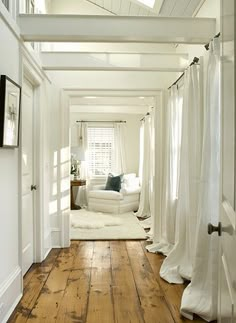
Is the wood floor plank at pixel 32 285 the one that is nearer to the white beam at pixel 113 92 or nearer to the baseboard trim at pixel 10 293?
the baseboard trim at pixel 10 293

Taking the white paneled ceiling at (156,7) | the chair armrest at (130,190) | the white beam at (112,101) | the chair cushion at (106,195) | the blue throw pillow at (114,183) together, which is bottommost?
the chair cushion at (106,195)

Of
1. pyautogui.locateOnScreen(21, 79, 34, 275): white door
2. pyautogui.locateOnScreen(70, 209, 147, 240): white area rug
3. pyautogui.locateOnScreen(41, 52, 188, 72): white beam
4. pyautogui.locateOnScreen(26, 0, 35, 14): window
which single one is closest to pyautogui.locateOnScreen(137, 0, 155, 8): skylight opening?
pyautogui.locateOnScreen(41, 52, 188, 72): white beam

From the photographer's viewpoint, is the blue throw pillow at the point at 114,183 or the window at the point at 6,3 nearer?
the window at the point at 6,3

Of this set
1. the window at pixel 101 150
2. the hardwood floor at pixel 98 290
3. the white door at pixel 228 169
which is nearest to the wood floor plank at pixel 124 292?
the hardwood floor at pixel 98 290

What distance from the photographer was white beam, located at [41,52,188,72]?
3.64 meters

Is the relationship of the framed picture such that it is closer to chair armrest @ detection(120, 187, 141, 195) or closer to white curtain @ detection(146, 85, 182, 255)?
white curtain @ detection(146, 85, 182, 255)

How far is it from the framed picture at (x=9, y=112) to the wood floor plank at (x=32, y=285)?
51.8 inches

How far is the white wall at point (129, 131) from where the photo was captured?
27.6 ft

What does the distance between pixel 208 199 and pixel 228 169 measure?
52.9 inches

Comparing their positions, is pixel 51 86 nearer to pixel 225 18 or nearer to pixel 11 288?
pixel 11 288

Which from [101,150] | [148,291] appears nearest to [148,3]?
[148,291]

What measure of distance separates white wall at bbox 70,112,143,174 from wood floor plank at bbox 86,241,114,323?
4438mm

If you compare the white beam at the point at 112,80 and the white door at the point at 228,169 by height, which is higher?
the white beam at the point at 112,80

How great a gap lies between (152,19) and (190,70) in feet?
2.27
